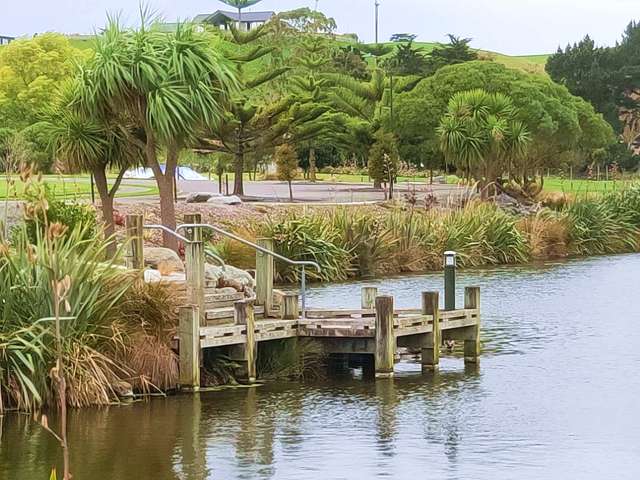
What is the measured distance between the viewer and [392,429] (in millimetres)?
13609

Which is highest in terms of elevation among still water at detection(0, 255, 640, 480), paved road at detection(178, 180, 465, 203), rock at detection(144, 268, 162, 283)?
rock at detection(144, 268, 162, 283)

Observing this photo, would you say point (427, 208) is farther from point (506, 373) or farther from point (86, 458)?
point (86, 458)

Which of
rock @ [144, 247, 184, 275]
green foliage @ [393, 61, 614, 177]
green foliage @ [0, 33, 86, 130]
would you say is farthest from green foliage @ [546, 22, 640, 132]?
rock @ [144, 247, 184, 275]

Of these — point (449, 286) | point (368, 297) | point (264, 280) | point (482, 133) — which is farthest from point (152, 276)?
point (482, 133)

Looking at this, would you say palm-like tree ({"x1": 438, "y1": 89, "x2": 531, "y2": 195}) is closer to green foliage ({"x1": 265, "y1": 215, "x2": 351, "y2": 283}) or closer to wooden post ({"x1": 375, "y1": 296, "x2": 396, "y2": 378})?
green foliage ({"x1": 265, "y1": 215, "x2": 351, "y2": 283})

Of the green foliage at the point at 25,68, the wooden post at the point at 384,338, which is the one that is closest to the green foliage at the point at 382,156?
the green foliage at the point at 25,68

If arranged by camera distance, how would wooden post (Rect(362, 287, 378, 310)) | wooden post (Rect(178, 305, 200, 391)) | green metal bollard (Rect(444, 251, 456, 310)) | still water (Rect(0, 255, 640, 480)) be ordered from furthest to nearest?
1. wooden post (Rect(362, 287, 378, 310))
2. green metal bollard (Rect(444, 251, 456, 310))
3. wooden post (Rect(178, 305, 200, 391))
4. still water (Rect(0, 255, 640, 480))

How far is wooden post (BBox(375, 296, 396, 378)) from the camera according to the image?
50.7ft

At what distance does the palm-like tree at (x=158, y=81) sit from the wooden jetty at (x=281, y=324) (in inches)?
188

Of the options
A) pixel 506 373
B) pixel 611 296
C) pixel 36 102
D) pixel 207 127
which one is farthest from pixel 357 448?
pixel 36 102

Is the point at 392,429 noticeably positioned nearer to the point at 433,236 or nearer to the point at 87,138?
the point at 87,138

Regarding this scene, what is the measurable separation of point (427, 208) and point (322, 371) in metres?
19.8

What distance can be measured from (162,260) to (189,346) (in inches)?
200

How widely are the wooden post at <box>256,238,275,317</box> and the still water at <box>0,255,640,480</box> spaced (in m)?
1.30
